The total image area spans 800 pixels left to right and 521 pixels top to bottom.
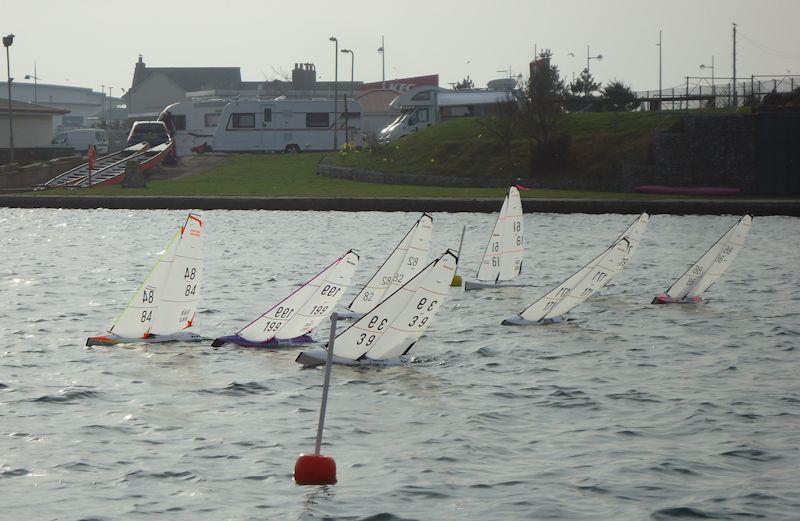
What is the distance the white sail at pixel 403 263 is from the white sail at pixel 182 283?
3449mm

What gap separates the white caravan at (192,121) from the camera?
8250 centimetres

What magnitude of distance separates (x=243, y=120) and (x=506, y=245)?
168ft

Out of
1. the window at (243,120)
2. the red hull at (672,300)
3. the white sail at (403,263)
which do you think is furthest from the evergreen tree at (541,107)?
the white sail at (403,263)

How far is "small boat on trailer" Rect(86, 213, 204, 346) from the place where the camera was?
21.1 metres

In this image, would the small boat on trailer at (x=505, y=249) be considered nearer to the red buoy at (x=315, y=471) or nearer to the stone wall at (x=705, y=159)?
the red buoy at (x=315, y=471)

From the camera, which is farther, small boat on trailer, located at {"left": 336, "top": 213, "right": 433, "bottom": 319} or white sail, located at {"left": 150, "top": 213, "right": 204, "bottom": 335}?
small boat on trailer, located at {"left": 336, "top": 213, "right": 433, "bottom": 319}

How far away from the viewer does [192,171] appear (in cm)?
6881

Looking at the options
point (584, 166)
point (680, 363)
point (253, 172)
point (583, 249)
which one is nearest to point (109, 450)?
point (680, 363)

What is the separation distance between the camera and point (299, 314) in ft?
69.7

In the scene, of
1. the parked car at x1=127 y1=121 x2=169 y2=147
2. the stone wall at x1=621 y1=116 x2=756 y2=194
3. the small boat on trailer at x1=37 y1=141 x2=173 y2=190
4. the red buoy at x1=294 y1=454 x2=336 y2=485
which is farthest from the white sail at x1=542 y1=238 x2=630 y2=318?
the parked car at x1=127 y1=121 x2=169 y2=147

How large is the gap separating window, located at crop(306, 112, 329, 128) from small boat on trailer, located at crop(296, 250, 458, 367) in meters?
60.9

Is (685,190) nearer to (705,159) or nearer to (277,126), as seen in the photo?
(705,159)

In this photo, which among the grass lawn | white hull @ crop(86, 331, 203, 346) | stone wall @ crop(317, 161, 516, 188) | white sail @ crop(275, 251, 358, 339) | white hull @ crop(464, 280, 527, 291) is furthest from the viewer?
stone wall @ crop(317, 161, 516, 188)

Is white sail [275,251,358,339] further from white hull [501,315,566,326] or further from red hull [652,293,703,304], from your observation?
red hull [652,293,703,304]
